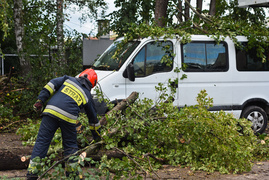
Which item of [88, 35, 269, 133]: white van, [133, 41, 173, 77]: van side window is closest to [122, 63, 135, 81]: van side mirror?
[88, 35, 269, 133]: white van

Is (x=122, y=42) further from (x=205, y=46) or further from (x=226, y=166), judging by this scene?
(x=226, y=166)

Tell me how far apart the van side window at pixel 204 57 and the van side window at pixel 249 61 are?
0.34m

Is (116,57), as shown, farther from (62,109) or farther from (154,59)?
(62,109)

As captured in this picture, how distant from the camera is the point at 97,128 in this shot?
5188mm

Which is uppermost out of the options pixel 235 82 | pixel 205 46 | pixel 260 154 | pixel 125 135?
pixel 205 46

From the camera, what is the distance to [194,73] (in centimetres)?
806

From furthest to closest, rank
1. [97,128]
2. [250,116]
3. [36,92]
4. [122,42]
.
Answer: [36,92] → [250,116] → [122,42] → [97,128]

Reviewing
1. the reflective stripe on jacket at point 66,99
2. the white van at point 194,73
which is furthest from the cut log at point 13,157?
the white van at point 194,73

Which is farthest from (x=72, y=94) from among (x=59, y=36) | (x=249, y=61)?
(x=59, y=36)

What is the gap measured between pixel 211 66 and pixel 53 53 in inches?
196

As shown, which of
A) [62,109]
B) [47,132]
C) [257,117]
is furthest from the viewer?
[257,117]

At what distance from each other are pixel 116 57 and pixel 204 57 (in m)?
1.94

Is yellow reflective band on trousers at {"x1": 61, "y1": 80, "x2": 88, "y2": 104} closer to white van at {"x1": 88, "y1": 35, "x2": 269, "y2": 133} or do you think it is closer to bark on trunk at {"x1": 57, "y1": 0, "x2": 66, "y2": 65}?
white van at {"x1": 88, "y1": 35, "x2": 269, "y2": 133}

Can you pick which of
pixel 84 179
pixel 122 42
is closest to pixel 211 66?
pixel 122 42
